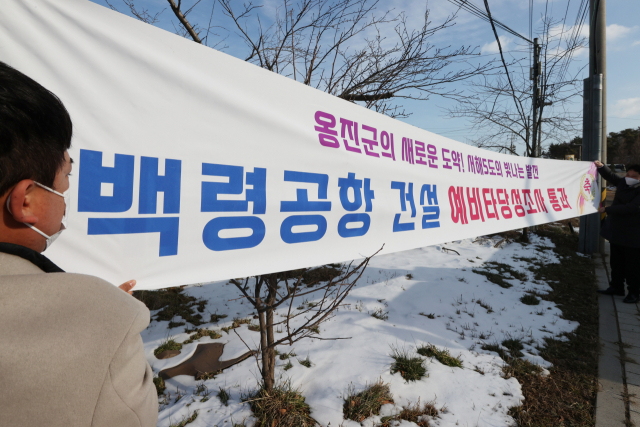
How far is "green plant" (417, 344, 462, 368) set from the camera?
2875mm

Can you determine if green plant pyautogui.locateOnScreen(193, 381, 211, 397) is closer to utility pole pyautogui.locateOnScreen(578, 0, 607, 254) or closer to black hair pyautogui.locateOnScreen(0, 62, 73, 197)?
black hair pyautogui.locateOnScreen(0, 62, 73, 197)

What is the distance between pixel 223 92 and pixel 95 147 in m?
0.64

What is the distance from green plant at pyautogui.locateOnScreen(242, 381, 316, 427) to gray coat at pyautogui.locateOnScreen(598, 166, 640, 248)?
5173 mm

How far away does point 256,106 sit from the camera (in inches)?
68.9

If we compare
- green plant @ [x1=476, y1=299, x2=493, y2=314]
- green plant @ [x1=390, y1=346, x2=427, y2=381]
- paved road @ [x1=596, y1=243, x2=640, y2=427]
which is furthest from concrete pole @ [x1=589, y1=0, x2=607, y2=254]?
green plant @ [x1=390, y1=346, x2=427, y2=381]

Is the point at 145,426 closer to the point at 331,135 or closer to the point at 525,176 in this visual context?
the point at 331,135

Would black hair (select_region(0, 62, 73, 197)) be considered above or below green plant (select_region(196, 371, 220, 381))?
above

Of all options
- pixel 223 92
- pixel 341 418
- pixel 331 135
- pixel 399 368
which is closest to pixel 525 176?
pixel 399 368

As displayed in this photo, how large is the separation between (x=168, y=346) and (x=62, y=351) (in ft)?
9.30

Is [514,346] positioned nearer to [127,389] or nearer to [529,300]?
[529,300]

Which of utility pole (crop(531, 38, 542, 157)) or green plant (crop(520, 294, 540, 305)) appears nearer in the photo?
green plant (crop(520, 294, 540, 305))

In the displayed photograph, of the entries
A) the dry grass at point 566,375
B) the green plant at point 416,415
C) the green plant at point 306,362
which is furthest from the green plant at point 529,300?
the green plant at point 306,362

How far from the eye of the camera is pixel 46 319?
58 cm

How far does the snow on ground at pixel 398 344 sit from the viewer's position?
229 centimetres
